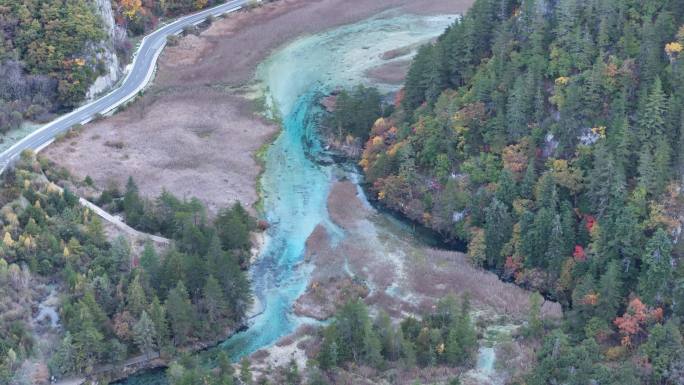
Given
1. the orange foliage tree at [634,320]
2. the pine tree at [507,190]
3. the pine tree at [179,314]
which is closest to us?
the orange foliage tree at [634,320]

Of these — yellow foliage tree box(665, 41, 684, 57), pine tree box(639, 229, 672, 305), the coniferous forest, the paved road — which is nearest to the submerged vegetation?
the paved road

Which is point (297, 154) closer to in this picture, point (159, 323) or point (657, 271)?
point (159, 323)

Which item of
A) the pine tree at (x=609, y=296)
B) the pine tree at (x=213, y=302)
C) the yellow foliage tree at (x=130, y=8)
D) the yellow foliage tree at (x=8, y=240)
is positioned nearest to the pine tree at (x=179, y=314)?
the pine tree at (x=213, y=302)

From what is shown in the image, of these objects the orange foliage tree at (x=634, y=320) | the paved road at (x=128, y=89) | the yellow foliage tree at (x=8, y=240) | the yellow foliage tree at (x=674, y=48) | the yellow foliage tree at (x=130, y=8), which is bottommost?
the orange foliage tree at (x=634, y=320)

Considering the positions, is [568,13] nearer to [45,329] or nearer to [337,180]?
[337,180]

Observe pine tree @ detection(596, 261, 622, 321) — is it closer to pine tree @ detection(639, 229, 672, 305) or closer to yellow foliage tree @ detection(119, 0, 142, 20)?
pine tree @ detection(639, 229, 672, 305)

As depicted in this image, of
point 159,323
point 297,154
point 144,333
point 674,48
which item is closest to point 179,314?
point 159,323

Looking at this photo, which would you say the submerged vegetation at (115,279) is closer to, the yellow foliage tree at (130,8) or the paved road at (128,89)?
the paved road at (128,89)
